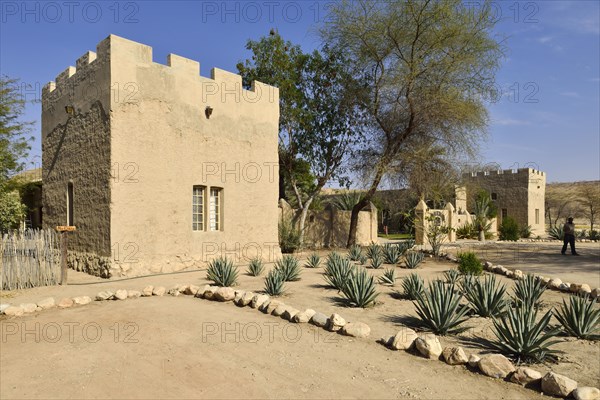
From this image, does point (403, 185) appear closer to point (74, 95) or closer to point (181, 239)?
point (181, 239)

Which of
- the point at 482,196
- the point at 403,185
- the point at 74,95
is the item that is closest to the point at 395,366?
the point at 74,95

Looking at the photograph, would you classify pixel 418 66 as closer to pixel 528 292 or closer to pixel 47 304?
pixel 528 292

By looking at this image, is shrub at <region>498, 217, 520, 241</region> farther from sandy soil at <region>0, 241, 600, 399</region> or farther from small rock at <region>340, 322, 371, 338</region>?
small rock at <region>340, 322, 371, 338</region>

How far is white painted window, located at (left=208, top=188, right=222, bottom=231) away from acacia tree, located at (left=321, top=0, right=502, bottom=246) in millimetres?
7792

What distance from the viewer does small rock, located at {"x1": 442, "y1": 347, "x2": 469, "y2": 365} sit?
475 cm

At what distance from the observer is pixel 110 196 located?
33.2 ft

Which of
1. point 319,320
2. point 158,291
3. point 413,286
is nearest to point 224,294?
point 158,291

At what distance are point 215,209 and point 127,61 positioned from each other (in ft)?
15.4

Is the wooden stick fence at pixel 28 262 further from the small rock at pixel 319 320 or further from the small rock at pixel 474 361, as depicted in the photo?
the small rock at pixel 474 361

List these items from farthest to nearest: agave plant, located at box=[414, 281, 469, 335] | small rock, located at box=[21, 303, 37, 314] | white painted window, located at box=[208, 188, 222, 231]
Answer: white painted window, located at box=[208, 188, 222, 231]
small rock, located at box=[21, 303, 37, 314]
agave plant, located at box=[414, 281, 469, 335]

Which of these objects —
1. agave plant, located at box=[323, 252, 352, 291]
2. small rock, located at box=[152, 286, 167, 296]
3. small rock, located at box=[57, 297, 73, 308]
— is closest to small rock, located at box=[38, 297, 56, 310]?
small rock, located at box=[57, 297, 73, 308]

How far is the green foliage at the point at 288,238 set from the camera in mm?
17578

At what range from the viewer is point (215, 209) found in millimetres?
12742

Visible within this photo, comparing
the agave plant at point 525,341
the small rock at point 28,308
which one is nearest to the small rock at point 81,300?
the small rock at point 28,308
